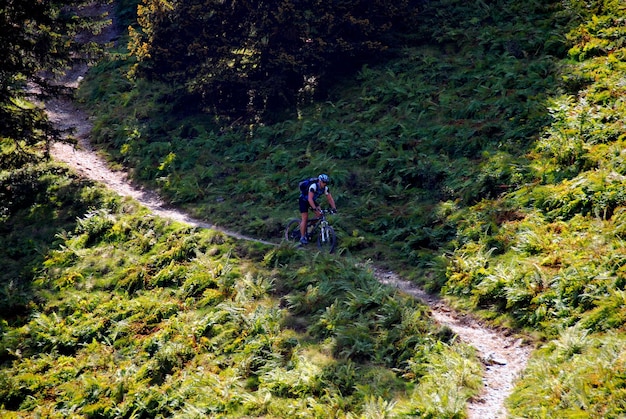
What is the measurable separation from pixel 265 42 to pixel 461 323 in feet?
59.5

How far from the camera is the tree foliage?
2678 cm

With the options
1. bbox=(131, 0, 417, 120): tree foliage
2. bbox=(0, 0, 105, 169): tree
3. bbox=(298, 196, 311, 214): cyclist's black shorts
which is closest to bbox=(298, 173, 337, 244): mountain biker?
bbox=(298, 196, 311, 214): cyclist's black shorts

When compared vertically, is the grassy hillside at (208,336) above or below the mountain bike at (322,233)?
below

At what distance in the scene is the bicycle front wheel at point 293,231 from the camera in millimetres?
19219

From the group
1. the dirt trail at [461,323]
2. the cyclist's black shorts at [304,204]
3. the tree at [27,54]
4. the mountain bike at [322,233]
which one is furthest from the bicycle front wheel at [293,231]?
the tree at [27,54]

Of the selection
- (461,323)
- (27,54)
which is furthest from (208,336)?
(27,54)

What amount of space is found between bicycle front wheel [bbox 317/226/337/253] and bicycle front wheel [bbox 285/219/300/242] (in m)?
0.96

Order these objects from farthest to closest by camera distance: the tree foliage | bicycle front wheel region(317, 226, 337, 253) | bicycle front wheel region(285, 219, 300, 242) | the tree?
the tree foliage → the tree → bicycle front wheel region(285, 219, 300, 242) → bicycle front wheel region(317, 226, 337, 253)

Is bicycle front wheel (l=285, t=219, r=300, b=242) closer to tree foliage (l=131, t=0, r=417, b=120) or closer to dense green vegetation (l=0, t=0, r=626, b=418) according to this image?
dense green vegetation (l=0, t=0, r=626, b=418)

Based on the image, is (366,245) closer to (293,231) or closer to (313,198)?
(313,198)

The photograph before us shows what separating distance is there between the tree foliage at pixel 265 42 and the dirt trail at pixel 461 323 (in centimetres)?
555

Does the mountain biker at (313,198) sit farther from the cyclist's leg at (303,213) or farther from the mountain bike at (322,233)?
the mountain bike at (322,233)

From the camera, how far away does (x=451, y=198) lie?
1920 cm

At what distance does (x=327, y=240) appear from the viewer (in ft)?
60.5
